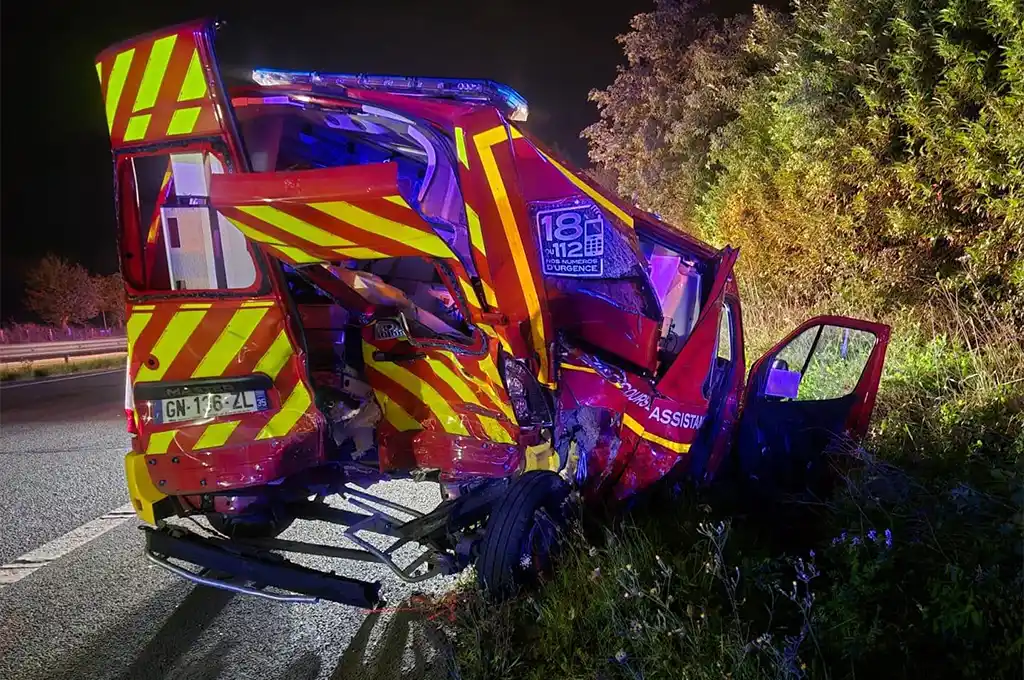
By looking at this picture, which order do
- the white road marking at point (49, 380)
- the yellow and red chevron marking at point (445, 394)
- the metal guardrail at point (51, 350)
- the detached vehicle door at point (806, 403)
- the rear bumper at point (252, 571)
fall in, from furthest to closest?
1. the metal guardrail at point (51, 350)
2. the white road marking at point (49, 380)
3. the detached vehicle door at point (806, 403)
4. the yellow and red chevron marking at point (445, 394)
5. the rear bumper at point (252, 571)

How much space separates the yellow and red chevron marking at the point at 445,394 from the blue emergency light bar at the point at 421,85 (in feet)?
3.92

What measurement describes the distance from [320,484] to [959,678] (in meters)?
2.83

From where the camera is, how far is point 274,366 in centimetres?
295

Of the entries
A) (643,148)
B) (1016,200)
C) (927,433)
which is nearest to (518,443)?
(927,433)

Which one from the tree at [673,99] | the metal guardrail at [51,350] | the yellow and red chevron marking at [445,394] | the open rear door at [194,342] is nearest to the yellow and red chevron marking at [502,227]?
the yellow and red chevron marking at [445,394]

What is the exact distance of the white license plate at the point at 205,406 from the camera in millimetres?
2920

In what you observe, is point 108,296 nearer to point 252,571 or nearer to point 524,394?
point 252,571

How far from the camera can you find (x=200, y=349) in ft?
9.55

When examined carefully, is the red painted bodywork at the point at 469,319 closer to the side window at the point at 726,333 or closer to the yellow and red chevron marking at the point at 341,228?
the yellow and red chevron marking at the point at 341,228

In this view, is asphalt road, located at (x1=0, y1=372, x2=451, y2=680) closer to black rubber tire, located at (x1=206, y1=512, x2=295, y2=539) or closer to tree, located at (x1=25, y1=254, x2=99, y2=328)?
black rubber tire, located at (x1=206, y1=512, x2=295, y2=539)

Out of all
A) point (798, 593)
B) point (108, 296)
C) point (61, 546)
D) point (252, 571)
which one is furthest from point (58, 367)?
point (108, 296)

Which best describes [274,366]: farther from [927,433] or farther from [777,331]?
[777,331]

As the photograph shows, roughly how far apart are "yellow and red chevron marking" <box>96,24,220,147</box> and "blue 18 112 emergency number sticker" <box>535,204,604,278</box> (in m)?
1.48

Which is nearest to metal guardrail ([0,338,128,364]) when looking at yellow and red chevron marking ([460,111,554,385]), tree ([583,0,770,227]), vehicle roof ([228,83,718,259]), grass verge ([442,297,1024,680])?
tree ([583,0,770,227])
